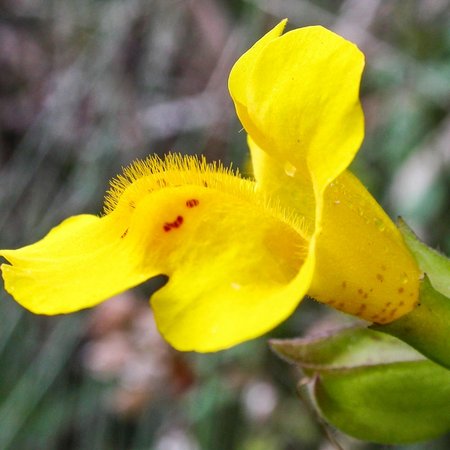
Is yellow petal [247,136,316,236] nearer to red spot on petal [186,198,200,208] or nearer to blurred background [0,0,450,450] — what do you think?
red spot on petal [186,198,200,208]

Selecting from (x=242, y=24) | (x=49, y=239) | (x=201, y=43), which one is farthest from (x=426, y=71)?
(x=49, y=239)

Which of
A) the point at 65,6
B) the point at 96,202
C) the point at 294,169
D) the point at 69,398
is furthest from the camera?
the point at 65,6

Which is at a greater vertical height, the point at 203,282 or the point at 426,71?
the point at 203,282

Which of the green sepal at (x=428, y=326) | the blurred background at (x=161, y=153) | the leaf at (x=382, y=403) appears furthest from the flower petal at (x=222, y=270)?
the blurred background at (x=161, y=153)

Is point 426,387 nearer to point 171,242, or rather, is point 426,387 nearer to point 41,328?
point 171,242

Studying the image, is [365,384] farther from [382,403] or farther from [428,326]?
[428,326]

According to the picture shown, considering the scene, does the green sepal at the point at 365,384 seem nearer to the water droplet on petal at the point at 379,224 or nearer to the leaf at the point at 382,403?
the leaf at the point at 382,403

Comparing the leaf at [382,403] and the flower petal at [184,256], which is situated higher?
the flower petal at [184,256]
